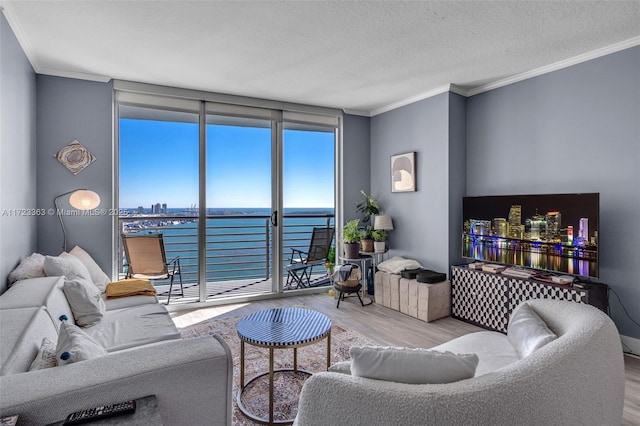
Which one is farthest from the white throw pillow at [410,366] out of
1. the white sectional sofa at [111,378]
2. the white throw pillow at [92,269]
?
the white throw pillow at [92,269]

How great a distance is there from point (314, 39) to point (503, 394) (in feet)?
8.87

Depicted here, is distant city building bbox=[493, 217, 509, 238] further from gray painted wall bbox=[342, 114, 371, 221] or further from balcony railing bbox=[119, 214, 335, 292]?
balcony railing bbox=[119, 214, 335, 292]

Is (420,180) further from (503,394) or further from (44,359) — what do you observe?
(44,359)

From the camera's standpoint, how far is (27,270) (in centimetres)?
252

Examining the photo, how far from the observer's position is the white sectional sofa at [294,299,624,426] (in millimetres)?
973

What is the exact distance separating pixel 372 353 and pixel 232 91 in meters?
3.73

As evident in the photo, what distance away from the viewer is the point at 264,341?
2010 millimetres

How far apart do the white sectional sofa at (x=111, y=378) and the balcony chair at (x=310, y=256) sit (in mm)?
3179

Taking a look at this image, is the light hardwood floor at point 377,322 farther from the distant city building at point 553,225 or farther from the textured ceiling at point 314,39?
the textured ceiling at point 314,39

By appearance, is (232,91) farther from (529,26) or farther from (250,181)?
(529,26)

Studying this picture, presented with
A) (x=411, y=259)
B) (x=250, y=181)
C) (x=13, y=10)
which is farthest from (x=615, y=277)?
(x=13, y=10)

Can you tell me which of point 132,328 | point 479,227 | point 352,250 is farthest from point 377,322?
point 132,328

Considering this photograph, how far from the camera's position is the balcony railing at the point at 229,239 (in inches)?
169

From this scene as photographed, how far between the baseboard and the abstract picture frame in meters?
2.44
